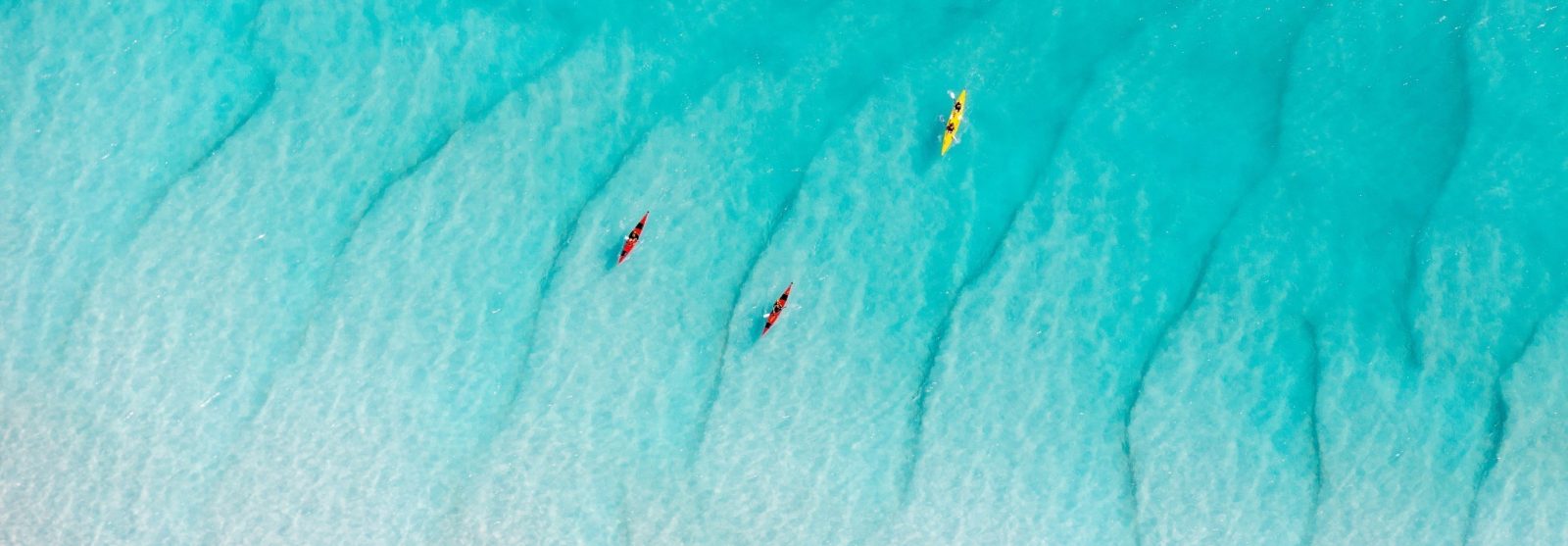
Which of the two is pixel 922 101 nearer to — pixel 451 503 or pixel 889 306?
pixel 889 306

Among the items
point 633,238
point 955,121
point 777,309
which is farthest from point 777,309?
point 955,121

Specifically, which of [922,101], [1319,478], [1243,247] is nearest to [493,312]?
[922,101]

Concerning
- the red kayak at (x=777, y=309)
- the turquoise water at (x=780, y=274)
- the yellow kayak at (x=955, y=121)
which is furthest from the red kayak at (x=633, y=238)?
the yellow kayak at (x=955, y=121)

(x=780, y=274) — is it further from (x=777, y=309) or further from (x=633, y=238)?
(x=633, y=238)

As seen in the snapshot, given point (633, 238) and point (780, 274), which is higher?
point (633, 238)

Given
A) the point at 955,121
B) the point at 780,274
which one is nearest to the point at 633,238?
the point at 780,274

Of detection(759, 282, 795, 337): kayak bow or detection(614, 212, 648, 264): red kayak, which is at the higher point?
detection(614, 212, 648, 264): red kayak

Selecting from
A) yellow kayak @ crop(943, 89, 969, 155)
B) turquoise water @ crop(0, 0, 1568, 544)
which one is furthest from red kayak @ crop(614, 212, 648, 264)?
yellow kayak @ crop(943, 89, 969, 155)

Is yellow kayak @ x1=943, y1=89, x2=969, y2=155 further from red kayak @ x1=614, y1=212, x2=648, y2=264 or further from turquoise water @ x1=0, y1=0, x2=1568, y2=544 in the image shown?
red kayak @ x1=614, y1=212, x2=648, y2=264
